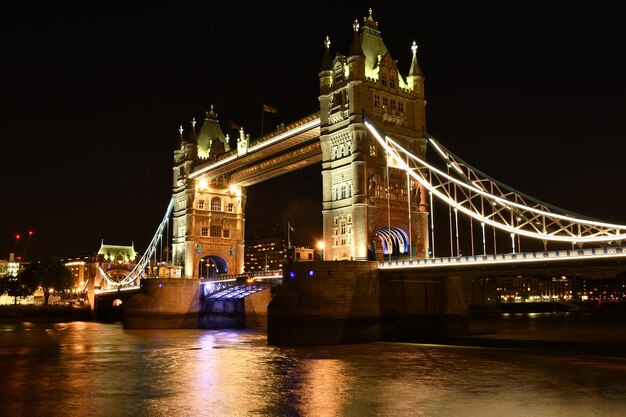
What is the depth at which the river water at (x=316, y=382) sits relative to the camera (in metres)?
18.5

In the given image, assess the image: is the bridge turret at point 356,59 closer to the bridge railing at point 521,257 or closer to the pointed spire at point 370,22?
the pointed spire at point 370,22

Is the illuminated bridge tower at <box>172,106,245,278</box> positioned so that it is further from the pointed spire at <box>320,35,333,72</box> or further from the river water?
A: the river water

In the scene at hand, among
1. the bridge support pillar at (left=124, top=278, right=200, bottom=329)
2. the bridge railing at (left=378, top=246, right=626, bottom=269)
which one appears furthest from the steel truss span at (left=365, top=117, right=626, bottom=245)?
the bridge support pillar at (left=124, top=278, right=200, bottom=329)

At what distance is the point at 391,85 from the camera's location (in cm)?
4769

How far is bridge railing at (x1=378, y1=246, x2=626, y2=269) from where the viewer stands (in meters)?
30.0

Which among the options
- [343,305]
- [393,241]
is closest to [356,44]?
[393,241]

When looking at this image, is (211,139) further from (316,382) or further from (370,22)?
(316,382)

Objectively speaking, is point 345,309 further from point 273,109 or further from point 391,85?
point 273,109

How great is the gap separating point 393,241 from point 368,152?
279 inches

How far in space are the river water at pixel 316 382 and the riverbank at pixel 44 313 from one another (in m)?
61.3

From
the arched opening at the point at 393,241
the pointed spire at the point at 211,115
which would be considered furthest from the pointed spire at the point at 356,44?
the pointed spire at the point at 211,115

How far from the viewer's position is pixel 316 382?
77.0 feet

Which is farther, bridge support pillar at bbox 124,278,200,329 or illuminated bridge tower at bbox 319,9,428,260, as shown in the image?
bridge support pillar at bbox 124,278,200,329

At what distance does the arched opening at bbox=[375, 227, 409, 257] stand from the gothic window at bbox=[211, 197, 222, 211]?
29.2 metres
